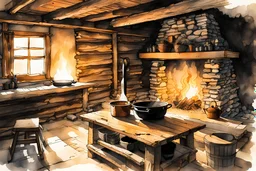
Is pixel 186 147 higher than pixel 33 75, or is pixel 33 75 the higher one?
pixel 33 75

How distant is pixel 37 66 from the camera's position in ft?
20.1

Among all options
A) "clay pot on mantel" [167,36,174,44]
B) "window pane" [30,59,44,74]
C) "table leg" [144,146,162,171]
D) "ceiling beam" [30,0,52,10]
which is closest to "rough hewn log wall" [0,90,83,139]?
"window pane" [30,59,44,74]

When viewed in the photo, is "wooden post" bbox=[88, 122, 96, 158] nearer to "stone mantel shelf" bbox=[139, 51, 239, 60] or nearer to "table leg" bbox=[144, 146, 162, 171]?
"table leg" bbox=[144, 146, 162, 171]

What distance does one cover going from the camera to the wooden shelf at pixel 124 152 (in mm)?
3130

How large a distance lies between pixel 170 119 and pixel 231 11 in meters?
4.91

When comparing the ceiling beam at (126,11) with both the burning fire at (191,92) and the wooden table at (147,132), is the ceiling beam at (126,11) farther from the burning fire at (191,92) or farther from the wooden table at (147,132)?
the burning fire at (191,92)

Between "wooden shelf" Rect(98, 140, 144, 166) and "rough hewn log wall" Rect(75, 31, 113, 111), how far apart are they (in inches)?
136

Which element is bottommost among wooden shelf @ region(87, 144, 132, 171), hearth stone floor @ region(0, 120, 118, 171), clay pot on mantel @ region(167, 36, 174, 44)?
hearth stone floor @ region(0, 120, 118, 171)

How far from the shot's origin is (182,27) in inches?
282

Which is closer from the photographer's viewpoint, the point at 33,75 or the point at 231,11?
the point at 33,75

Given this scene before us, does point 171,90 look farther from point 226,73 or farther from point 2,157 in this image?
point 2,157

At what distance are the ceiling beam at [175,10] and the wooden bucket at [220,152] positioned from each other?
252 cm

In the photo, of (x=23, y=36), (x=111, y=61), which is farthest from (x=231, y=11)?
(x=23, y=36)

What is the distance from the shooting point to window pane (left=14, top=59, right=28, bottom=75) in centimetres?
590
